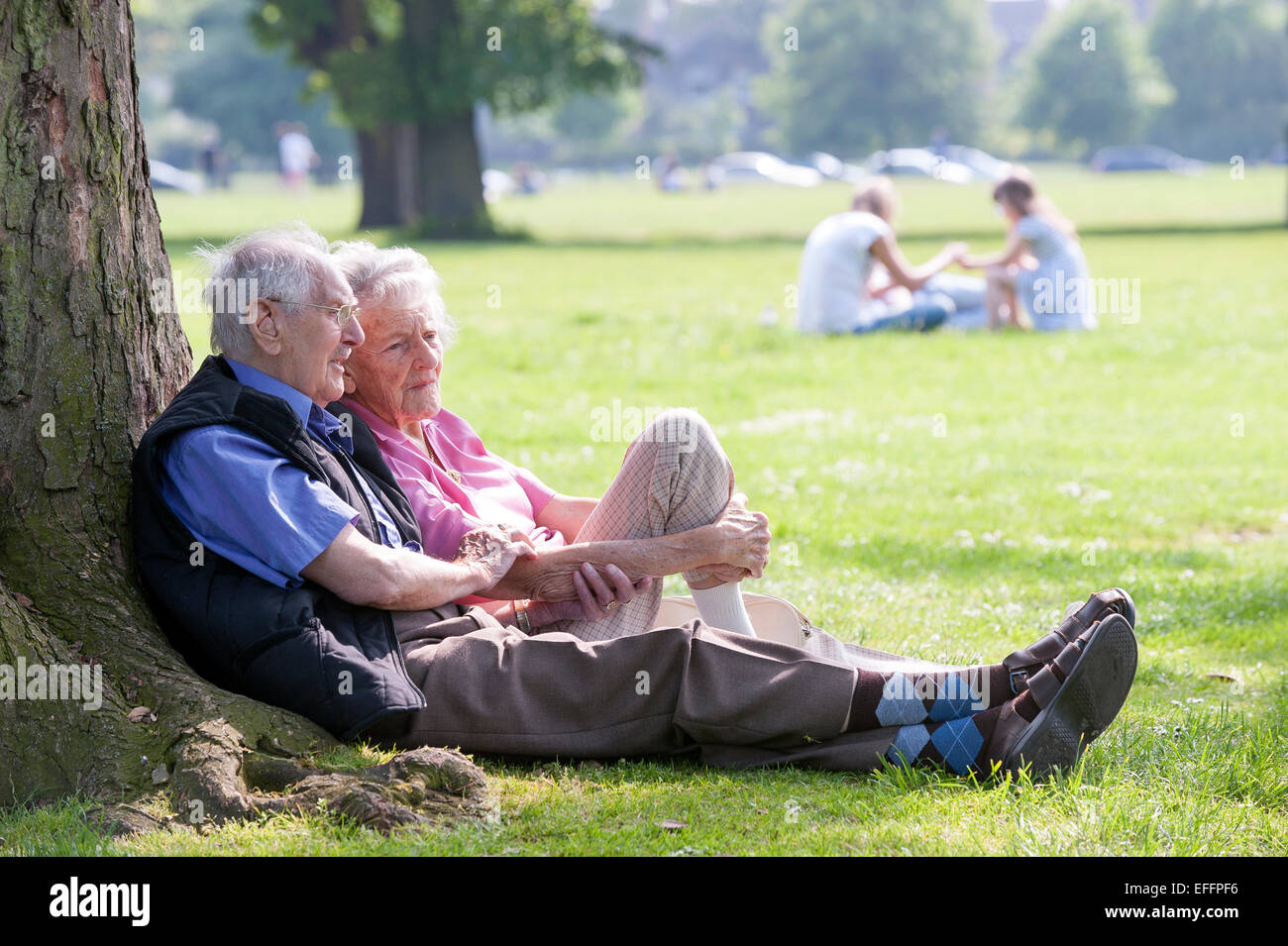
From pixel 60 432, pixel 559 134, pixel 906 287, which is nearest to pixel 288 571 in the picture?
pixel 60 432

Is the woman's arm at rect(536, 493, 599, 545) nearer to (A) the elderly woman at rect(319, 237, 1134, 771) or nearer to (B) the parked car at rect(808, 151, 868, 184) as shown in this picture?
(A) the elderly woman at rect(319, 237, 1134, 771)

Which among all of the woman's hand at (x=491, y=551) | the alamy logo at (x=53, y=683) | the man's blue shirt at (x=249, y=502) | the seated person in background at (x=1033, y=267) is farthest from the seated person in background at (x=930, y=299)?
the alamy logo at (x=53, y=683)

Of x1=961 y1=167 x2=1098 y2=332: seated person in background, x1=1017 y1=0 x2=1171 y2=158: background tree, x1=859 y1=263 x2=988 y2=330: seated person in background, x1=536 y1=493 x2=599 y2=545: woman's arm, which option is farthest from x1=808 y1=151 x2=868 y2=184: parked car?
x1=536 y1=493 x2=599 y2=545: woman's arm

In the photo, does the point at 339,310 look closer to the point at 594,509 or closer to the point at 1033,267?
the point at 594,509

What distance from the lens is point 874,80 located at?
94.2 m

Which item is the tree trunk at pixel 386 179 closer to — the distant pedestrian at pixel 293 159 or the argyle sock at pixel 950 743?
the distant pedestrian at pixel 293 159

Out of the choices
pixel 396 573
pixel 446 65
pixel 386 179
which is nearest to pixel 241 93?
pixel 386 179

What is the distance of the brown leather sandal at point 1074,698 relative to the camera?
371 centimetres

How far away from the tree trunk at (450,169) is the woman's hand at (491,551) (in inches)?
1033

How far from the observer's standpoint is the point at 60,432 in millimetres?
3953

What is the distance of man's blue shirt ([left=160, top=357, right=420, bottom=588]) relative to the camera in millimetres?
3746

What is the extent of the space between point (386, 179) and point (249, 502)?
29.6 m

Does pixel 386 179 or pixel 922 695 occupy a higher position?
pixel 386 179
